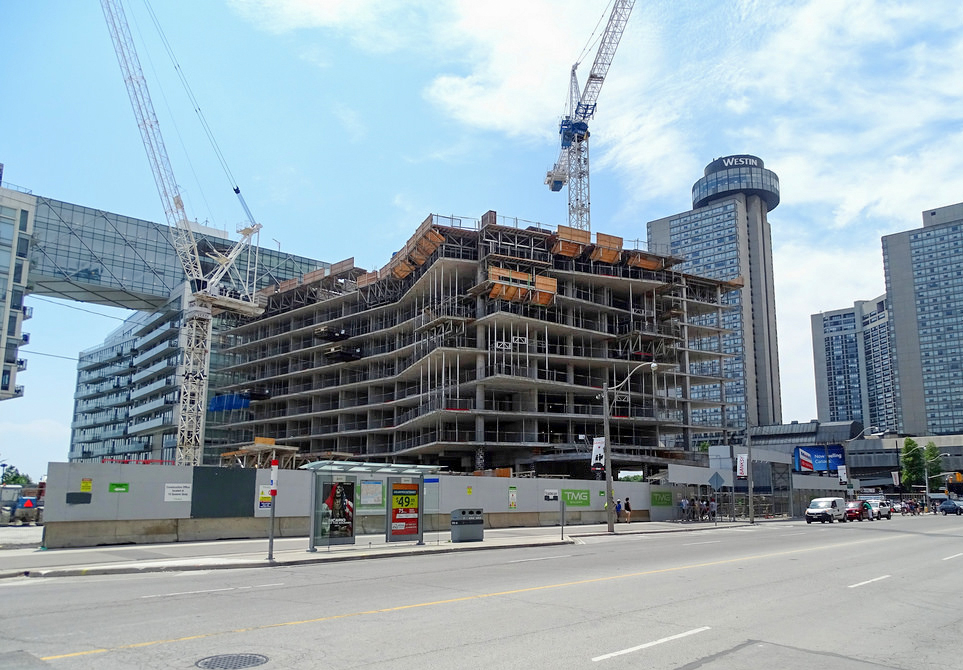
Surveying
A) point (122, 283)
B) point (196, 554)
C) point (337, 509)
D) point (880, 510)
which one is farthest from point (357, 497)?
point (122, 283)

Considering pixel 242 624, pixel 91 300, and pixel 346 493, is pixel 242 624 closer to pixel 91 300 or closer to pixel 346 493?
pixel 346 493

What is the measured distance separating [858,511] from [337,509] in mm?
40953

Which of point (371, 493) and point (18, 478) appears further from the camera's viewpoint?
point (18, 478)

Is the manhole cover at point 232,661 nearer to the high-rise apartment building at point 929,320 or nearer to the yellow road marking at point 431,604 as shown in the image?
the yellow road marking at point 431,604

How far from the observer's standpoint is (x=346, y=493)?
24438mm

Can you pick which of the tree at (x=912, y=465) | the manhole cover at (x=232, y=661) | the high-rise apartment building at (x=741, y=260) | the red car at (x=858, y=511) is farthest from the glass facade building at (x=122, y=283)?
the high-rise apartment building at (x=741, y=260)

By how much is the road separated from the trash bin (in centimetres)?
830

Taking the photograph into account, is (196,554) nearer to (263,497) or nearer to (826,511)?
(263,497)

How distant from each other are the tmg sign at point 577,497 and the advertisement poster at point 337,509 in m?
22.2

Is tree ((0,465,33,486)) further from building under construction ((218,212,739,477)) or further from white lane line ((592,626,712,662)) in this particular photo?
white lane line ((592,626,712,662))

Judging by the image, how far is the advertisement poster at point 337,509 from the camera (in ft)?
77.9

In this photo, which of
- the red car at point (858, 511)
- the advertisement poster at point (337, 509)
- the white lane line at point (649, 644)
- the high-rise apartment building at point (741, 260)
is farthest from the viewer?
the high-rise apartment building at point (741, 260)

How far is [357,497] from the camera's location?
1033 inches

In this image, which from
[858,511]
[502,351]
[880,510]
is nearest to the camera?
[858,511]
